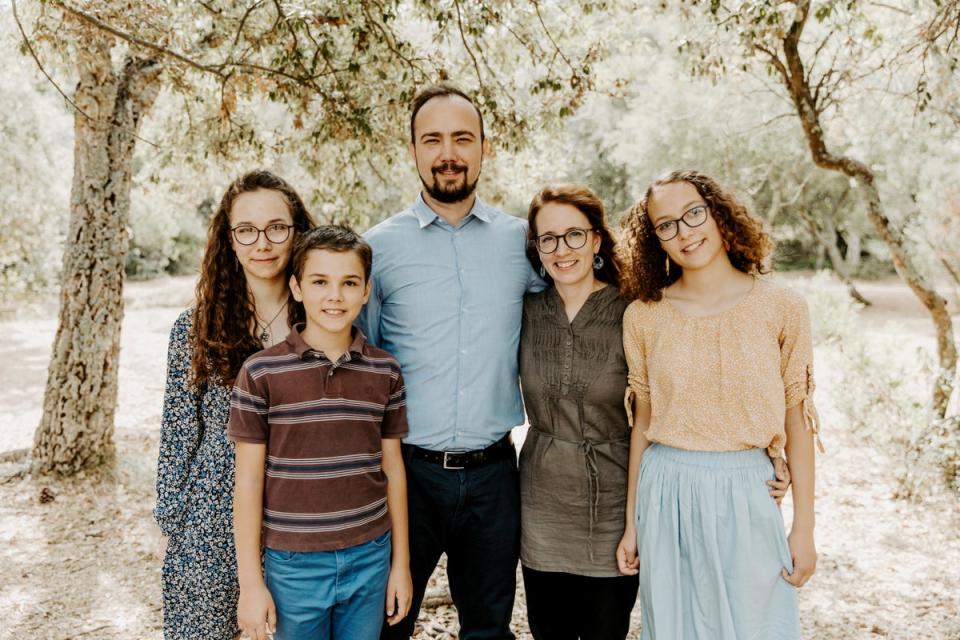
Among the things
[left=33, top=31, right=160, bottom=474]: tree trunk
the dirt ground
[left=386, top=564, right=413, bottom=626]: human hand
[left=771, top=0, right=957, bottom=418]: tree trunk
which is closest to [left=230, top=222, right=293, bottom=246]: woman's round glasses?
[left=386, top=564, right=413, bottom=626]: human hand

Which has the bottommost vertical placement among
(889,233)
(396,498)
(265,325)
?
(396,498)

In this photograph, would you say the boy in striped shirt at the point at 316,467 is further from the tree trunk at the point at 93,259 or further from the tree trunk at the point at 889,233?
the tree trunk at the point at 889,233

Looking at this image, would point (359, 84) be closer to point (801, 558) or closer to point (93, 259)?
point (93, 259)

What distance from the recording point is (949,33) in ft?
18.2

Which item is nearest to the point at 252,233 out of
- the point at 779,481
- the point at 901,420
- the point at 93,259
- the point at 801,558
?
the point at 779,481

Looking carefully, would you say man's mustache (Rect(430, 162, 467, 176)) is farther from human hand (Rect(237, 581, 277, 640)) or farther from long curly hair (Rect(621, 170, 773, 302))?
human hand (Rect(237, 581, 277, 640))

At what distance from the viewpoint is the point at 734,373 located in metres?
2.37

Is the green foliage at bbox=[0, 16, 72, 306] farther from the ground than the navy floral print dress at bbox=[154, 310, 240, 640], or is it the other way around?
the green foliage at bbox=[0, 16, 72, 306]

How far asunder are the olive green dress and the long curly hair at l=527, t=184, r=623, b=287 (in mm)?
141

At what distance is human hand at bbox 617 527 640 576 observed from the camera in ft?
8.42

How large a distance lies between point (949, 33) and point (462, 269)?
520cm

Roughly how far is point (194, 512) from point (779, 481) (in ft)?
6.76

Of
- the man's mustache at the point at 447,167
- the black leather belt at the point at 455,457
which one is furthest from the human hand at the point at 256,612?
the man's mustache at the point at 447,167

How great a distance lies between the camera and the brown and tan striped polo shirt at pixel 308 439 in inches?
87.1
